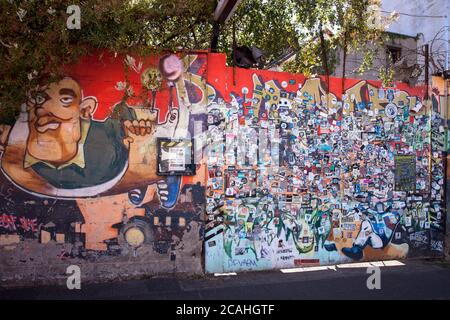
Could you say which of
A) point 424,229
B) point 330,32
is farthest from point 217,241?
point 330,32

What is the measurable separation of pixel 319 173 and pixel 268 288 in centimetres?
211

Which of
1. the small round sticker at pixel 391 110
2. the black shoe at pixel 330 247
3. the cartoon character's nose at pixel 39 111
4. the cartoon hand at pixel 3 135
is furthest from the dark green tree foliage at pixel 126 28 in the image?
the black shoe at pixel 330 247

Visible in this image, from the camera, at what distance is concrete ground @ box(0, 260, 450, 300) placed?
5.28 meters

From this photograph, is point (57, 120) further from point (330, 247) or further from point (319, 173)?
point (330, 247)

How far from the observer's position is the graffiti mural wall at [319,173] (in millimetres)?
6293

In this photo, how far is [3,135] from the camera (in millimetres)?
5488

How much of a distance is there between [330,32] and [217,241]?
14.5 feet

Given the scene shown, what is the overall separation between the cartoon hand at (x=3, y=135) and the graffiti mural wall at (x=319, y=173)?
2.75m

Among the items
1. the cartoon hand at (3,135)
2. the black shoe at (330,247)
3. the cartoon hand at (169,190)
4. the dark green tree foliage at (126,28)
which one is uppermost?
the dark green tree foliage at (126,28)

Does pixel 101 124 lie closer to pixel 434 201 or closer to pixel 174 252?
pixel 174 252

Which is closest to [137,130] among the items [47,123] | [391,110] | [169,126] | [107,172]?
[169,126]

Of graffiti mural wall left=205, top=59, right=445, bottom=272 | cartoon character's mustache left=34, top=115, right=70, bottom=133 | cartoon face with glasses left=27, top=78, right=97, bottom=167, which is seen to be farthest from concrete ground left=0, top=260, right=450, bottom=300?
cartoon character's mustache left=34, top=115, right=70, bottom=133

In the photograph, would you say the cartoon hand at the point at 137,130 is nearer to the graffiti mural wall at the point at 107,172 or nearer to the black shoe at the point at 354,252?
the graffiti mural wall at the point at 107,172

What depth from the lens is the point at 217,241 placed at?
245 inches
